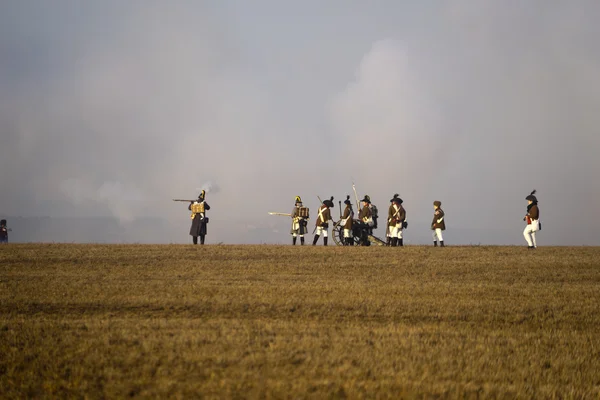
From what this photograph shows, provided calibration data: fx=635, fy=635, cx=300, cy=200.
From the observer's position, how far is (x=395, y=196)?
82.0 ft

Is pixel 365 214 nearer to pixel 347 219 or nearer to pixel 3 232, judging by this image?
pixel 347 219

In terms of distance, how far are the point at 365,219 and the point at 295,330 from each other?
16786 millimetres

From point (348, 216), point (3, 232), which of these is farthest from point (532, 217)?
point (3, 232)

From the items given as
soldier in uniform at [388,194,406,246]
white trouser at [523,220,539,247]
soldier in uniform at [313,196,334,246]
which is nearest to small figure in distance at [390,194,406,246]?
soldier in uniform at [388,194,406,246]

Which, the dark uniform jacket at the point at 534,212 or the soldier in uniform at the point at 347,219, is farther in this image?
the soldier in uniform at the point at 347,219

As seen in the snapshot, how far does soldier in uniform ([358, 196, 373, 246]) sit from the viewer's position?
25.8 m

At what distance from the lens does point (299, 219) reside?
86.6ft

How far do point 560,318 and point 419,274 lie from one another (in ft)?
16.7

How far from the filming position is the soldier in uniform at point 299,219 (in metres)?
26.4

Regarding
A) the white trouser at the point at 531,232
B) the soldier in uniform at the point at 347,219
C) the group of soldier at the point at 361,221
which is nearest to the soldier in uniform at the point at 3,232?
the group of soldier at the point at 361,221

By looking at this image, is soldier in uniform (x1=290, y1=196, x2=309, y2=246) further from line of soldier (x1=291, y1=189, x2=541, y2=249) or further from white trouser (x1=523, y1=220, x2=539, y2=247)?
white trouser (x1=523, y1=220, x2=539, y2=247)

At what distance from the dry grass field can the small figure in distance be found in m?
7.39

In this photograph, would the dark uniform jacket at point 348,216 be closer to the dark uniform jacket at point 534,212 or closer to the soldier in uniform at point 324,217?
the soldier in uniform at point 324,217

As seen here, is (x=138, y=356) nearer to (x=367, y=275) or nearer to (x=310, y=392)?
(x=310, y=392)
